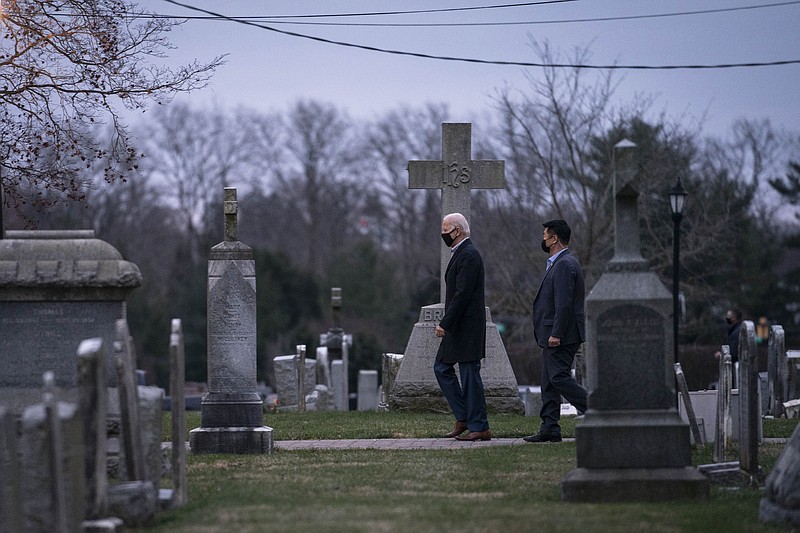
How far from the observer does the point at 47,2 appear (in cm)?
1424

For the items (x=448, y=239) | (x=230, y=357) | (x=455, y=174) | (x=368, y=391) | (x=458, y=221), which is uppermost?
(x=455, y=174)

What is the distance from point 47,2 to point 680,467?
9.33 m

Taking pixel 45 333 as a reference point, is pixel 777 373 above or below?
below

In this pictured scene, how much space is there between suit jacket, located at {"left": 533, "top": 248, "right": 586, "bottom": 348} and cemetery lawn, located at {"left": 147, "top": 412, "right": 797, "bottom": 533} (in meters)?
1.02

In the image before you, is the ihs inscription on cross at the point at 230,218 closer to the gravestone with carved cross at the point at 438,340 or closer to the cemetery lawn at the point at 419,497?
the cemetery lawn at the point at 419,497

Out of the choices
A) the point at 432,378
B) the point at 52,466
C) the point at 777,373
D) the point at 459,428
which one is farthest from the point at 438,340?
the point at 52,466

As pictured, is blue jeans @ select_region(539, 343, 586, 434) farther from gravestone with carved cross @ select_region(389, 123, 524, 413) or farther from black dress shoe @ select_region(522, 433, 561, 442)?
gravestone with carved cross @ select_region(389, 123, 524, 413)

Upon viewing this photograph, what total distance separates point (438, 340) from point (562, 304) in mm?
4898

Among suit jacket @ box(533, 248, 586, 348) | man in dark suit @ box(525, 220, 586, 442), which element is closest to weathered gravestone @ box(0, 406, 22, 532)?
man in dark suit @ box(525, 220, 586, 442)

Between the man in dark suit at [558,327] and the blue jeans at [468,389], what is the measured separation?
1.61ft

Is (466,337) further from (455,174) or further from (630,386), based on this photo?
(455,174)

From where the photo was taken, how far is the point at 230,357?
11.4 metres

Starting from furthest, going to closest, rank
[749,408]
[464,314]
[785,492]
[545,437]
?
[464,314] → [545,437] → [749,408] → [785,492]

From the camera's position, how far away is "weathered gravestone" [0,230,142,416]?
872 centimetres
